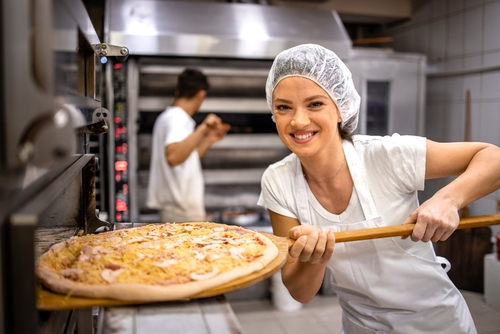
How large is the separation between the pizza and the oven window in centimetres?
248

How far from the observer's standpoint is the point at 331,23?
3.56 metres

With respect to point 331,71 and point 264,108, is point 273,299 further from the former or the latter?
point 331,71

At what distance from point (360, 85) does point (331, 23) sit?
544 millimetres

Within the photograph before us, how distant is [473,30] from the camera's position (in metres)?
3.44

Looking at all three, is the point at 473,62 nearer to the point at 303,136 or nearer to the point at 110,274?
the point at 303,136

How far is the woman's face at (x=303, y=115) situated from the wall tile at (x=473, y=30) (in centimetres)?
249

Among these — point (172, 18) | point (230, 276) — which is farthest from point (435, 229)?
point (172, 18)


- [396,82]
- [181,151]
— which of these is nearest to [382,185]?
[181,151]

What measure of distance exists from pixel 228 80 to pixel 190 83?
0.49m

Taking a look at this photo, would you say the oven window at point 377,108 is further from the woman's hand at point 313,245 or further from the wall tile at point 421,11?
the woman's hand at point 313,245

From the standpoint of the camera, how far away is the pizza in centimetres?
98

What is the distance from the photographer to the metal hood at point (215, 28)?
3.13 meters

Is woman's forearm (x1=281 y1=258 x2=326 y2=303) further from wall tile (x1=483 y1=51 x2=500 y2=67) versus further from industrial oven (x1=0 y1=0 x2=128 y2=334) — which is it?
wall tile (x1=483 y1=51 x2=500 y2=67)

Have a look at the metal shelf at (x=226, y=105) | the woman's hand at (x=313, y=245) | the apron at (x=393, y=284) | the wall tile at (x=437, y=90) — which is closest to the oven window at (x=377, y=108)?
the wall tile at (x=437, y=90)
